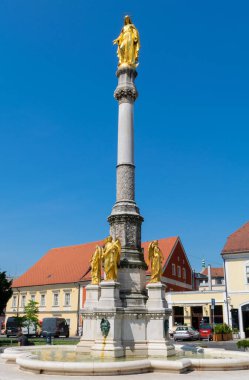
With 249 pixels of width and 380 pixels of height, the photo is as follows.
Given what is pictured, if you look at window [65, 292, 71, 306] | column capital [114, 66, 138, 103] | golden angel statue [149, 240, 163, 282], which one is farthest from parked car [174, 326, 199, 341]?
column capital [114, 66, 138, 103]

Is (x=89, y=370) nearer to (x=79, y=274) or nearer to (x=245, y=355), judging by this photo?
(x=245, y=355)

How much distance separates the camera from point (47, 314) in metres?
49.9

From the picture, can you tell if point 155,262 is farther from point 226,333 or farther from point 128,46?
point 226,333

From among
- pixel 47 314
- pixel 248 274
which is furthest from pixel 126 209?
pixel 47 314

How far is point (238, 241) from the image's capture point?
1581 inches

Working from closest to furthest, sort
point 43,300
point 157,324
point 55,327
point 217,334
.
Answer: point 157,324
point 217,334
point 55,327
point 43,300

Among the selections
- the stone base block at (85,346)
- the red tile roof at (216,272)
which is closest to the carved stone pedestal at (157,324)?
the stone base block at (85,346)

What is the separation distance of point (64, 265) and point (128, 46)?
37.0 meters

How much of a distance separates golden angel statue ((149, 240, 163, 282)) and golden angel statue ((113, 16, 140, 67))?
9.56 m

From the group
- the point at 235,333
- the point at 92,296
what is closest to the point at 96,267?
the point at 92,296

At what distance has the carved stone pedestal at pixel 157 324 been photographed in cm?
1573

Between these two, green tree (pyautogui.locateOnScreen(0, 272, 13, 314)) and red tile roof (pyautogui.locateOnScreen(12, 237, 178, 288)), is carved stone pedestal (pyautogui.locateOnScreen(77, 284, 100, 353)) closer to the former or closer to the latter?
green tree (pyautogui.locateOnScreen(0, 272, 13, 314))

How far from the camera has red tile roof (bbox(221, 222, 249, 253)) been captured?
39.1m

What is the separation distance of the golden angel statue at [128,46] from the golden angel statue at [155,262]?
9.56 m
